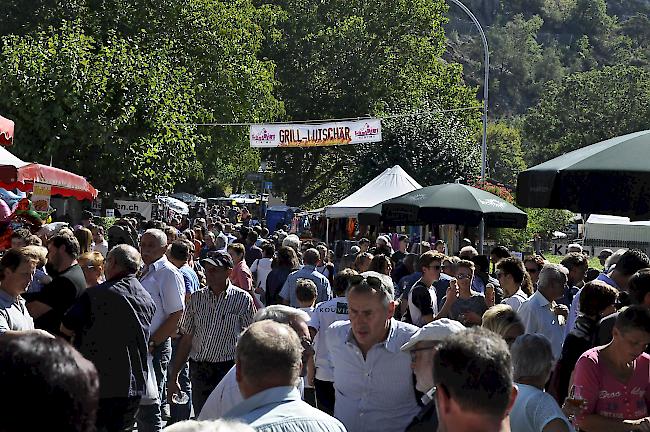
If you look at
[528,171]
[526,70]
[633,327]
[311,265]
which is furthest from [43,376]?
[526,70]

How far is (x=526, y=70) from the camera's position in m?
176

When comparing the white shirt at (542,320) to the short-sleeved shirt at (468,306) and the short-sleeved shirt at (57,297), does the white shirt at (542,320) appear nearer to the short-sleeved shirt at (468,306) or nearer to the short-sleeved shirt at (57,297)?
the short-sleeved shirt at (468,306)

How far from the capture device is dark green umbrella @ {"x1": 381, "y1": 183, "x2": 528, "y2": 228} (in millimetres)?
15156

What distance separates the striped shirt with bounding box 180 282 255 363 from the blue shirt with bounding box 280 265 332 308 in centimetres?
251

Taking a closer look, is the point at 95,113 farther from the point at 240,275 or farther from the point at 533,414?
the point at 533,414

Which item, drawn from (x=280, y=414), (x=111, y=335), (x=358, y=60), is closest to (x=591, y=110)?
(x=358, y=60)

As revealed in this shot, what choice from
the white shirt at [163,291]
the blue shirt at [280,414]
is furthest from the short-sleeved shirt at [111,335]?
the blue shirt at [280,414]

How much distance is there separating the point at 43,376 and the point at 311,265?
9758mm

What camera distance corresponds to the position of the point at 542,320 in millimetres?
7992

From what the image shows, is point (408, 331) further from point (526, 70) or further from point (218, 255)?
point (526, 70)

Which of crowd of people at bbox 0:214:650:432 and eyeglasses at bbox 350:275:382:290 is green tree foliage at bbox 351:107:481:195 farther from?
eyeglasses at bbox 350:275:382:290

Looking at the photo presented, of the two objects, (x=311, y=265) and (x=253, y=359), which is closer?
(x=253, y=359)

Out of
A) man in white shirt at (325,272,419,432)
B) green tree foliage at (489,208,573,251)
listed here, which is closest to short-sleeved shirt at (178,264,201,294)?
man in white shirt at (325,272,419,432)

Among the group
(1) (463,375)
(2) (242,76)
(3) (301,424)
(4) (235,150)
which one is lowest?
(3) (301,424)
